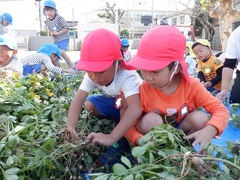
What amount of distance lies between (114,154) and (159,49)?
48 centimetres

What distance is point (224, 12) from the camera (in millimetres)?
7625

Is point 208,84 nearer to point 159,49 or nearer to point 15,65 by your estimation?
point 15,65

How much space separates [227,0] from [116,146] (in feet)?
22.8

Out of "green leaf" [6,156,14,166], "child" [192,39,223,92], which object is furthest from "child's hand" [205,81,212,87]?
"green leaf" [6,156,14,166]

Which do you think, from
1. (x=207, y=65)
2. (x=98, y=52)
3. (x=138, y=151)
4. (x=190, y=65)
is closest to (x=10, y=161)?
(x=138, y=151)

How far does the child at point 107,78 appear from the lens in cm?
120

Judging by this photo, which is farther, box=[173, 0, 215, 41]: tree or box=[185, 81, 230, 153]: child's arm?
box=[173, 0, 215, 41]: tree

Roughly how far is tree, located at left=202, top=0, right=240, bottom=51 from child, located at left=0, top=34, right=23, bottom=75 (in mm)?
6163

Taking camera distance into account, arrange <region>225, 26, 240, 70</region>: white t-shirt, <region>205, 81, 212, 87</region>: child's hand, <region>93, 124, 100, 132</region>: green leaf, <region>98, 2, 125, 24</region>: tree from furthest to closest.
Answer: <region>98, 2, 125, 24</region>: tree → <region>205, 81, 212, 87</region>: child's hand → <region>225, 26, 240, 70</region>: white t-shirt → <region>93, 124, 100, 132</region>: green leaf

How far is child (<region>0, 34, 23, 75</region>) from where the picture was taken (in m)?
2.41

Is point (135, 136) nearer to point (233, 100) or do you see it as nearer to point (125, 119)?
point (125, 119)

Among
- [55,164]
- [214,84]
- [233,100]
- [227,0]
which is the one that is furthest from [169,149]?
[227,0]

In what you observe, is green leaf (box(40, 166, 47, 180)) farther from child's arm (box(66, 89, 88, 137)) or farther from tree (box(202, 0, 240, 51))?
tree (box(202, 0, 240, 51))

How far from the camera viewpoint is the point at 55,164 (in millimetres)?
1086
